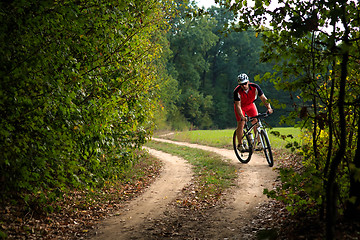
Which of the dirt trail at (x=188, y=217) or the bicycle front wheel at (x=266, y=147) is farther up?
the bicycle front wheel at (x=266, y=147)

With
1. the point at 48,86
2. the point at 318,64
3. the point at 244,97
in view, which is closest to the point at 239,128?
the point at 244,97

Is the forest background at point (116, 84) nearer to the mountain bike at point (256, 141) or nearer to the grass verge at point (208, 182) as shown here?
the grass verge at point (208, 182)

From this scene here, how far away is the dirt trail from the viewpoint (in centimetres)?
537

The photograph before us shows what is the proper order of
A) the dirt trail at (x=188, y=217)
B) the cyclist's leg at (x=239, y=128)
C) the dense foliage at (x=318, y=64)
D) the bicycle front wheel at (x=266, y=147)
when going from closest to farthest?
the dense foliage at (x=318, y=64), the dirt trail at (x=188, y=217), the bicycle front wheel at (x=266, y=147), the cyclist's leg at (x=239, y=128)

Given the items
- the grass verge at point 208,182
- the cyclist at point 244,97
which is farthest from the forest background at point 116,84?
the cyclist at point 244,97

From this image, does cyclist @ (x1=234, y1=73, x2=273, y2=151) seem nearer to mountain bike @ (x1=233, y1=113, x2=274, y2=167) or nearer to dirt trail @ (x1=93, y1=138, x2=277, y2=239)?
mountain bike @ (x1=233, y1=113, x2=274, y2=167)

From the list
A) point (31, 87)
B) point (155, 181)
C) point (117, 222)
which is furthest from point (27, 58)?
point (155, 181)

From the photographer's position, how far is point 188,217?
6125 millimetres

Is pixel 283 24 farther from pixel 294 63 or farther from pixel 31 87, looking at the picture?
pixel 31 87

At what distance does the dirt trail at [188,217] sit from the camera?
17.6 feet

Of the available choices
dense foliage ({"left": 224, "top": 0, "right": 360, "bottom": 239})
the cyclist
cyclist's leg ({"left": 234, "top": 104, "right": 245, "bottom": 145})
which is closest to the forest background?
dense foliage ({"left": 224, "top": 0, "right": 360, "bottom": 239})

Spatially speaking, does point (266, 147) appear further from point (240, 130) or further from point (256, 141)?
point (240, 130)

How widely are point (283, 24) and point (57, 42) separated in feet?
10.9

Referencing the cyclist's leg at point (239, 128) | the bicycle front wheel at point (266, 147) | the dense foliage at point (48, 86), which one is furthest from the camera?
the cyclist's leg at point (239, 128)
